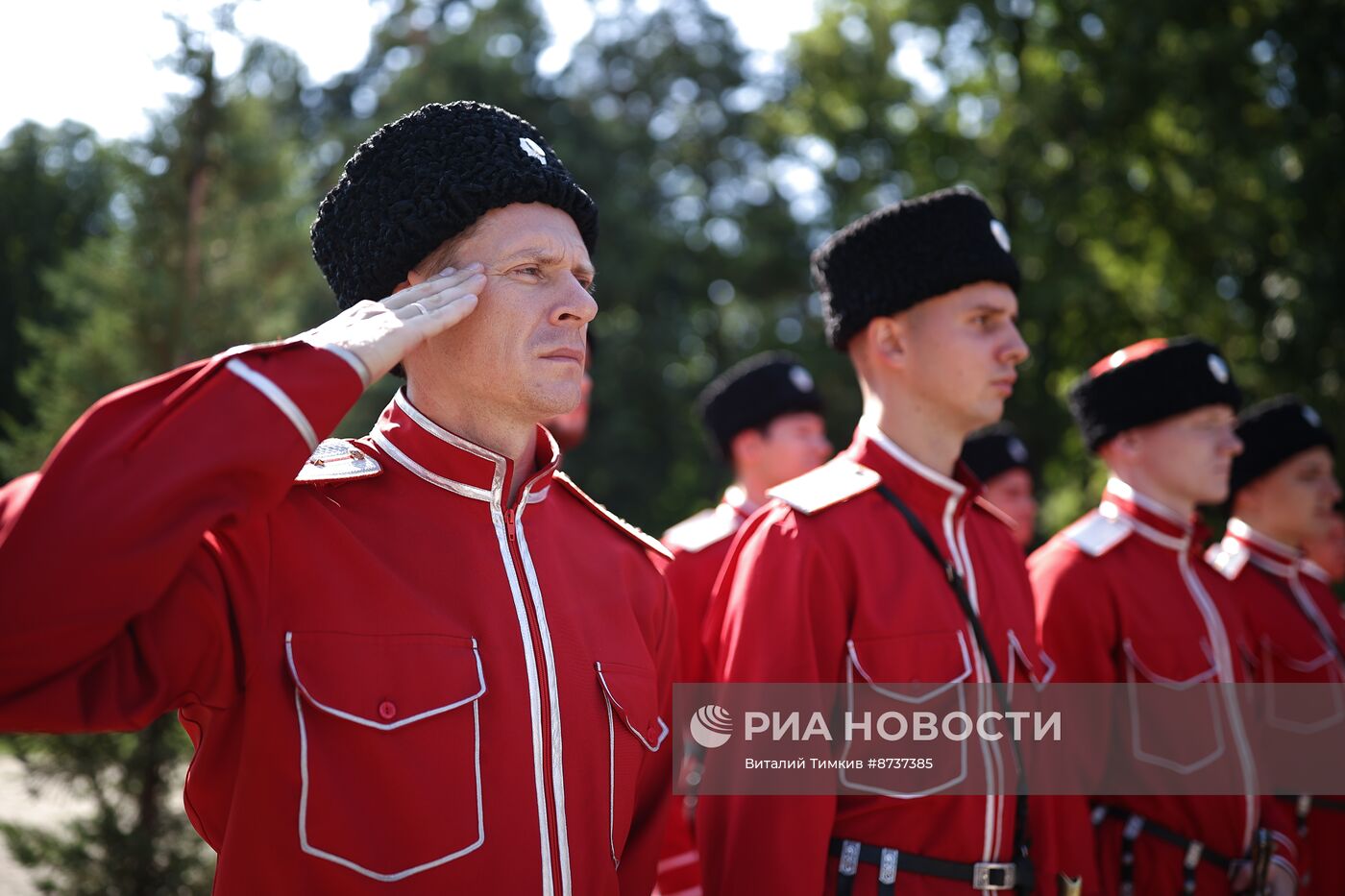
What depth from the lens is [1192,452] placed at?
4703mm

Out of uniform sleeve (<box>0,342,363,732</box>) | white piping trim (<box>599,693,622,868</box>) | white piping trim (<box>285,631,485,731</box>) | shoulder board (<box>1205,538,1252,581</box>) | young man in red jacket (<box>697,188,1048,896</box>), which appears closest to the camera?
uniform sleeve (<box>0,342,363,732</box>)

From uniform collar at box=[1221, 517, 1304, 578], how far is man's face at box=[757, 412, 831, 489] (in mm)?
2232

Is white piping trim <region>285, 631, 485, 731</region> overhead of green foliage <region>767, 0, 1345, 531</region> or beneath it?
beneath

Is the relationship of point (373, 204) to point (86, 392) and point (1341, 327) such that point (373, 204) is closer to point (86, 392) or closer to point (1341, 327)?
point (86, 392)

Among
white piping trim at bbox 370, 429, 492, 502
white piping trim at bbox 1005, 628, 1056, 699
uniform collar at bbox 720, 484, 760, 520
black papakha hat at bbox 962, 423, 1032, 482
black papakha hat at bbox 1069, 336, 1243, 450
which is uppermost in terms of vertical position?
black papakha hat at bbox 962, 423, 1032, 482

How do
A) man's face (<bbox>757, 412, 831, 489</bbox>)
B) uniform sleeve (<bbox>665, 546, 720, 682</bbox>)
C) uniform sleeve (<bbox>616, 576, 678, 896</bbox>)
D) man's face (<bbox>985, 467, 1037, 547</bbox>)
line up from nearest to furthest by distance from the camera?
1. uniform sleeve (<bbox>616, 576, 678, 896</bbox>)
2. uniform sleeve (<bbox>665, 546, 720, 682</bbox>)
3. man's face (<bbox>757, 412, 831, 489</bbox>)
4. man's face (<bbox>985, 467, 1037, 547</bbox>)

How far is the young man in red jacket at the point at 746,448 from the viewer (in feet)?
19.6

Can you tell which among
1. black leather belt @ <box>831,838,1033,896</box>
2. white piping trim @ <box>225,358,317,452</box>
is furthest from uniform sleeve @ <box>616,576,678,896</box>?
white piping trim @ <box>225,358,317,452</box>

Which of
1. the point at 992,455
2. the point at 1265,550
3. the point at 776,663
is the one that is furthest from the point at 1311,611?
the point at 776,663

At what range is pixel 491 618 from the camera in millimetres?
2314

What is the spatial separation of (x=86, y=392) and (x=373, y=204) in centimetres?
454

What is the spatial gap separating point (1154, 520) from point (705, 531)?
7.98 ft

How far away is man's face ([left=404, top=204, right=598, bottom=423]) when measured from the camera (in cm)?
244

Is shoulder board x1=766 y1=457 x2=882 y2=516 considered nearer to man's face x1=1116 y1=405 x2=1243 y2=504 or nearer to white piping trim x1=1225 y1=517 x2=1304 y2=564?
man's face x1=1116 y1=405 x2=1243 y2=504
